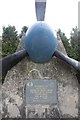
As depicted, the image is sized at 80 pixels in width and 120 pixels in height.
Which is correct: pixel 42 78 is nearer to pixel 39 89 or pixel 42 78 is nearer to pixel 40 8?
pixel 39 89

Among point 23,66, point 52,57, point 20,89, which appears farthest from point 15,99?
point 52,57

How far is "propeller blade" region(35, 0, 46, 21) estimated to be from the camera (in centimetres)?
749

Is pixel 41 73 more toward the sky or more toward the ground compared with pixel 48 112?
more toward the sky

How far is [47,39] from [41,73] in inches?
44.8

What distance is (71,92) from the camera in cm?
809

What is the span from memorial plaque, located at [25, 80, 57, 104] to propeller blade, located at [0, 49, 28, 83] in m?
0.61

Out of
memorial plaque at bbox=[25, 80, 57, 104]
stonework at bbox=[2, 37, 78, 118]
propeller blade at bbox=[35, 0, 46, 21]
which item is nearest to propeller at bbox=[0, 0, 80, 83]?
propeller blade at bbox=[35, 0, 46, 21]

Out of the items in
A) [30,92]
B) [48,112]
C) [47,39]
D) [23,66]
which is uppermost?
[47,39]

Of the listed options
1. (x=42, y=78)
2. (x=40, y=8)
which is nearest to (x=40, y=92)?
(x=42, y=78)

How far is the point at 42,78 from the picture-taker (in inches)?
316

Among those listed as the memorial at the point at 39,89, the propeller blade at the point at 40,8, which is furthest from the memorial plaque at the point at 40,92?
the propeller blade at the point at 40,8

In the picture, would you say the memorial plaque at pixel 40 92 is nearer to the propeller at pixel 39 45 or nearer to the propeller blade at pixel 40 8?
the propeller at pixel 39 45

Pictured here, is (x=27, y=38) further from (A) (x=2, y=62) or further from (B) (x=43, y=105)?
(B) (x=43, y=105)

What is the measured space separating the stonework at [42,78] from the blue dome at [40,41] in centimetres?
58
